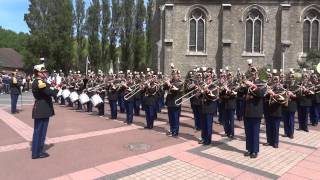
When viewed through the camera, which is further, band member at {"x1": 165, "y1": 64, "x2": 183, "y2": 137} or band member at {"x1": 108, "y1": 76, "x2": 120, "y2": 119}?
band member at {"x1": 108, "y1": 76, "x2": 120, "y2": 119}

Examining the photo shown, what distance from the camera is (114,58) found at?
42.4 metres

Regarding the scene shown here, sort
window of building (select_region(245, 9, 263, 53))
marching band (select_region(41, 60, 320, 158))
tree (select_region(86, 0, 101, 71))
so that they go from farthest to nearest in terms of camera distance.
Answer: tree (select_region(86, 0, 101, 71)) → window of building (select_region(245, 9, 263, 53)) → marching band (select_region(41, 60, 320, 158))

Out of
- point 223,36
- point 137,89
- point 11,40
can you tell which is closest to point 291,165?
point 137,89

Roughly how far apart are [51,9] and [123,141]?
34.5 meters

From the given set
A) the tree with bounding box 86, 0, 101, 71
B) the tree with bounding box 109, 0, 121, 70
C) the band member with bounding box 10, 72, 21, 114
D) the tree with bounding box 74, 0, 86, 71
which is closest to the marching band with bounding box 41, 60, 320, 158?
the band member with bounding box 10, 72, 21, 114

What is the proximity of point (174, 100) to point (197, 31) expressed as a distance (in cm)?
1889

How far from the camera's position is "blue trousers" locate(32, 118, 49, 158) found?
7375mm

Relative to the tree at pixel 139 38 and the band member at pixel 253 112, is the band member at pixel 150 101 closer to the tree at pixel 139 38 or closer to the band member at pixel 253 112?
the band member at pixel 253 112

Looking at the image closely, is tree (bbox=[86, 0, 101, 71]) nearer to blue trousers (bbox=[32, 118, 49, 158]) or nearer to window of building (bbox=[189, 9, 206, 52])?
window of building (bbox=[189, 9, 206, 52])

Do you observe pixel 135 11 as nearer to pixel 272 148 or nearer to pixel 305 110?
pixel 305 110

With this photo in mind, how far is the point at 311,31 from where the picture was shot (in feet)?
88.9

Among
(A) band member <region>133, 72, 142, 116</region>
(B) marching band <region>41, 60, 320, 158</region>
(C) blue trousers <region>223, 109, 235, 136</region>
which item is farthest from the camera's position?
(A) band member <region>133, 72, 142, 116</region>

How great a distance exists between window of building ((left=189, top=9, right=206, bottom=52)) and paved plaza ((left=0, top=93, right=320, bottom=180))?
17610 mm

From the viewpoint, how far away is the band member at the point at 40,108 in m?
7.40
